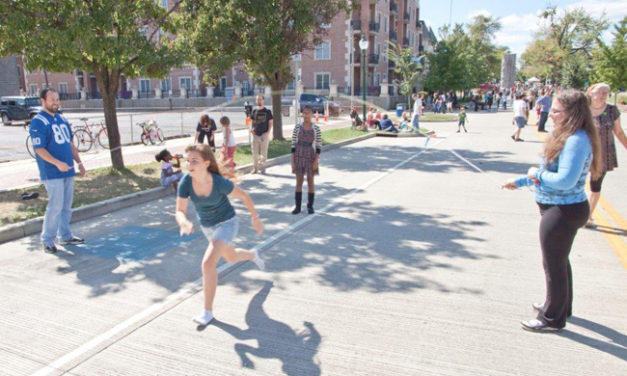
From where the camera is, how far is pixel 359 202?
335 inches

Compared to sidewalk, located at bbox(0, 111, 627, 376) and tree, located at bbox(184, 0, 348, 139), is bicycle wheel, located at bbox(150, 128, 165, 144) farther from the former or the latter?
sidewalk, located at bbox(0, 111, 627, 376)

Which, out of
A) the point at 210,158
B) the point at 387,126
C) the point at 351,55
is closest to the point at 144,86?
the point at 351,55

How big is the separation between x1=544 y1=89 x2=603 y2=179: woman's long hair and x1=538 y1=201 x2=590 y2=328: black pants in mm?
398

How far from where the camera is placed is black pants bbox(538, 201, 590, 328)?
352cm

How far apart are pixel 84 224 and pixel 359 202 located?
14.8 ft

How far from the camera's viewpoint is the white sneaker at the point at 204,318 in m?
3.94

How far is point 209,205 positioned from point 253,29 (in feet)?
41.6

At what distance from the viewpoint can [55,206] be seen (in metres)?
5.76

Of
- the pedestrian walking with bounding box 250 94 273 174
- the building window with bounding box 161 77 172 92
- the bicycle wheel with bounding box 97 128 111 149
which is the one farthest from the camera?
the building window with bounding box 161 77 172 92

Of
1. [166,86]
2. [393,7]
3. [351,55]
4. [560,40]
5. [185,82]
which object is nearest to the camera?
[351,55]

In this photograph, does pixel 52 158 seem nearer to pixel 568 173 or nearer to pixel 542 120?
pixel 568 173

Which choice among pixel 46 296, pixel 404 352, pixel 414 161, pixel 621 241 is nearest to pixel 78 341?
pixel 46 296

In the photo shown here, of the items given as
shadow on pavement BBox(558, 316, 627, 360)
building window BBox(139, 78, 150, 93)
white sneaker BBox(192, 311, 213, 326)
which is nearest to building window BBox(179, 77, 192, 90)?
building window BBox(139, 78, 150, 93)

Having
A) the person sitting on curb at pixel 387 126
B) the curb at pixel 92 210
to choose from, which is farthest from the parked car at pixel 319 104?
the curb at pixel 92 210
